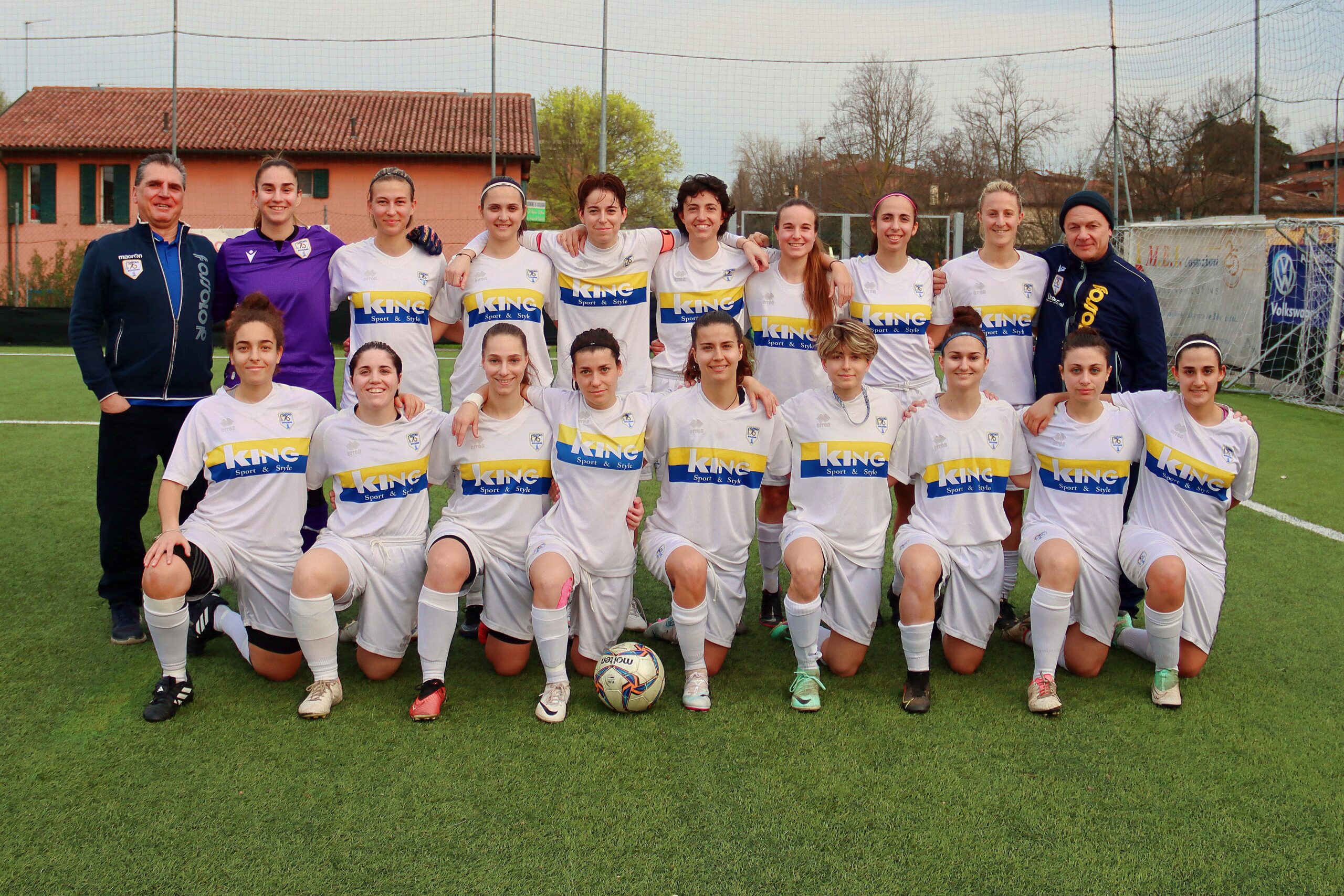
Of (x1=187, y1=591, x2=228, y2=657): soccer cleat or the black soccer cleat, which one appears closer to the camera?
(x1=187, y1=591, x2=228, y2=657): soccer cleat

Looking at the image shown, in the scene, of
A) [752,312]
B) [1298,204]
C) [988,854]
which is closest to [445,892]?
[988,854]

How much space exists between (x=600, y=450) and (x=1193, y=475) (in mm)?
2109

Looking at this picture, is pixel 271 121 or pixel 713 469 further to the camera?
pixel 271 121

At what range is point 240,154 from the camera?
26031mm

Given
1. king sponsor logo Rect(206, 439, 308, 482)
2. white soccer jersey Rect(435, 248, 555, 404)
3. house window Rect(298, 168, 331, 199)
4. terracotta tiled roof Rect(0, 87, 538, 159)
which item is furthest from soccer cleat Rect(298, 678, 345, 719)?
house window Rect(298, 168, 331, 199)

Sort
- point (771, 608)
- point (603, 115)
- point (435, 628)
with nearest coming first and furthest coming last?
1. point (435, 628)
2. point (771, 608)
3. point (603, 115)

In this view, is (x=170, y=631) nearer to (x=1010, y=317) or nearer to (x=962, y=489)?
(x=962, y=489)

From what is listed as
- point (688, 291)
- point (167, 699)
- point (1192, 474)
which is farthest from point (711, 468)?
point (167, 699)

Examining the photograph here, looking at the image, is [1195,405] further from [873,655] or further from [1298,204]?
[1298,204]

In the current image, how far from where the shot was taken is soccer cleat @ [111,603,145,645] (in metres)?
3.78

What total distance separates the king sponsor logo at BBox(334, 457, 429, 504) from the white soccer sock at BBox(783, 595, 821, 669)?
4.55 ft

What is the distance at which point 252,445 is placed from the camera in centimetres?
346

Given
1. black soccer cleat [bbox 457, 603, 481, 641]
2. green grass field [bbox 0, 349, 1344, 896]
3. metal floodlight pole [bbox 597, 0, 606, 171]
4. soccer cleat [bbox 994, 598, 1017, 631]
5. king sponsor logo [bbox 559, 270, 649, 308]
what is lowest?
green grass field [bbox 0, 349, 1344, 896]

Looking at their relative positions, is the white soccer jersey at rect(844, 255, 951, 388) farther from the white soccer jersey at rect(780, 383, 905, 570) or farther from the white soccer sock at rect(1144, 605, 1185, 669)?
the white soccer sock at rect(1144, 605, 1185, 669)
